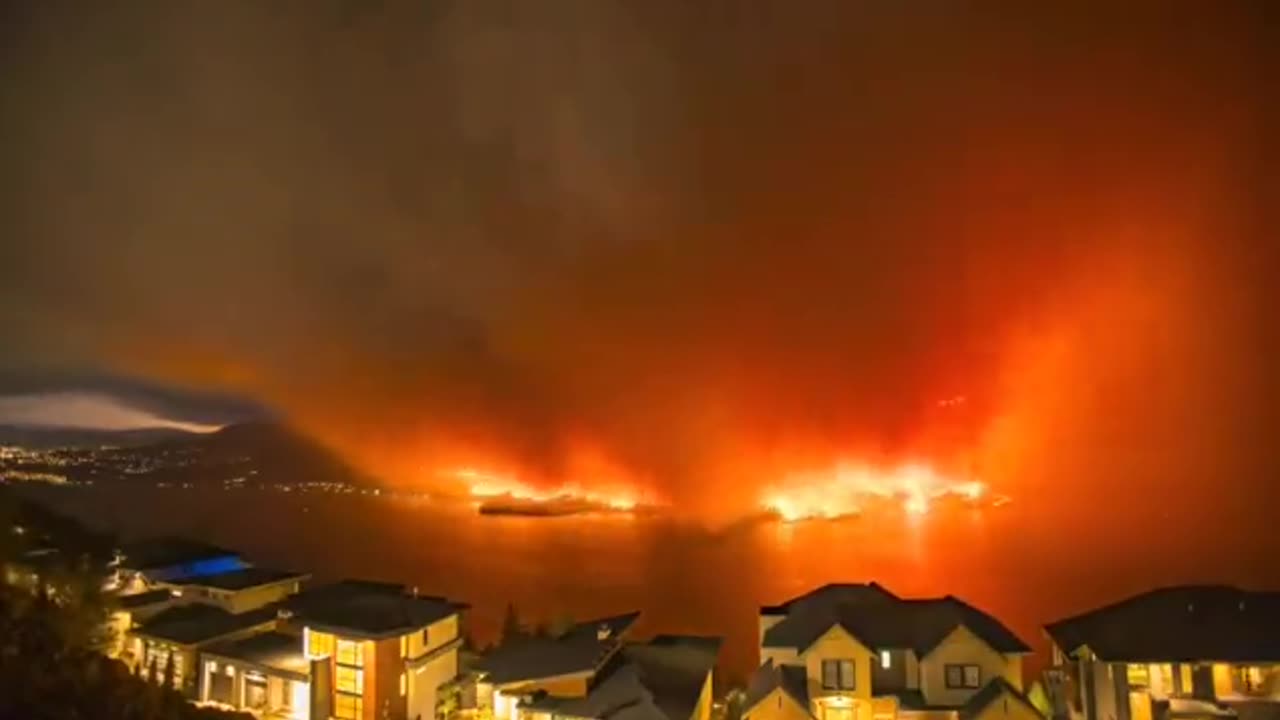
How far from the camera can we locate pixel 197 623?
8.29 meters

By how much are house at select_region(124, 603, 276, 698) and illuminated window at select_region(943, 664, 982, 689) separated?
5.84 metres

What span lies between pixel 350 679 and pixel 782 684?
3.23 meters

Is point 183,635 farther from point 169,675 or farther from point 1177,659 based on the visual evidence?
point 1177,659

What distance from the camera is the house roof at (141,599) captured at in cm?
876

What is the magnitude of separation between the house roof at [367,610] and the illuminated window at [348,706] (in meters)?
0.48

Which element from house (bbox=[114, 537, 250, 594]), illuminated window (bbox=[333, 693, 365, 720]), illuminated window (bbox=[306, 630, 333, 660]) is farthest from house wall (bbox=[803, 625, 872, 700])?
house (bbox=[114, 537, 250, 594])

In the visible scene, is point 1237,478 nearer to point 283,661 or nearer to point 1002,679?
point 1002,679


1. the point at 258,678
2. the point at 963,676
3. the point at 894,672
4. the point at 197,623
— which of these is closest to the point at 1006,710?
the point at 963,676

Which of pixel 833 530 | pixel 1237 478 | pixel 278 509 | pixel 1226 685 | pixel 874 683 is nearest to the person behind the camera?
pixel 1226 685

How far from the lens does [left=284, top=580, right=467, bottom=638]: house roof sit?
7.20 meters

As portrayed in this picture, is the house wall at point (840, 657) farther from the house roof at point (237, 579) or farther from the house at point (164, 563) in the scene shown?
the house at point (164, 563)

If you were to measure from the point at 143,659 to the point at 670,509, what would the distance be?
125 ft

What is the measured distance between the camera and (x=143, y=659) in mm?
7914

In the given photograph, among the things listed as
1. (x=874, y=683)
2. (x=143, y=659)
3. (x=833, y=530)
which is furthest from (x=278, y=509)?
(x=874, y=683)
